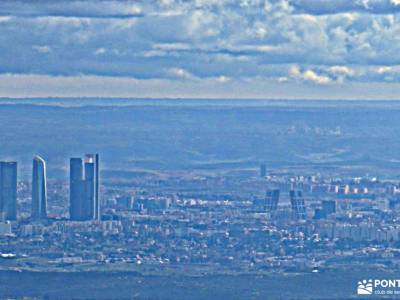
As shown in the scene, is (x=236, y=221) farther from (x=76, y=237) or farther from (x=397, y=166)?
(x=397, y=166)

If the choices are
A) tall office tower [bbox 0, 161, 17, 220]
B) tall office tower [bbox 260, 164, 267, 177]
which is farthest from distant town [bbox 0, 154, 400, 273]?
tall office tower [bbox 260, 164, 267, 177]

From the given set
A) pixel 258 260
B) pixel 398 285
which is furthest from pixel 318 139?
pixel 398 285

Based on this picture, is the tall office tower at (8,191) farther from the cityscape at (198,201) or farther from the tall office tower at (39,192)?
the tall office tower at (39,192)

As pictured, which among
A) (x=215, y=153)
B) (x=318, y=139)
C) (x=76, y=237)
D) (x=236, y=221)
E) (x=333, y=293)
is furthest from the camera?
(x=318, y=139)

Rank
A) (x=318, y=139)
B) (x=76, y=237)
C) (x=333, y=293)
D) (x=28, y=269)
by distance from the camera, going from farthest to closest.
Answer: (x=318, y=139), (x=76, y=237), (x=28, y=269), (x=333, y=293)

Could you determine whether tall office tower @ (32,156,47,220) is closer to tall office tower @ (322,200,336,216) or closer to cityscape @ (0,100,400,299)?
cityscape @ (0,100,400,299)

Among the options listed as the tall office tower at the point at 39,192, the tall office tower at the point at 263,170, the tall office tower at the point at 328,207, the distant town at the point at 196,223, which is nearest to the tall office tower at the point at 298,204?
the distant town at the point at 196,223

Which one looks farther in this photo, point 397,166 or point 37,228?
point 397,166

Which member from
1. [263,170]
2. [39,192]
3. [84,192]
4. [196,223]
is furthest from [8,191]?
[263,170]
